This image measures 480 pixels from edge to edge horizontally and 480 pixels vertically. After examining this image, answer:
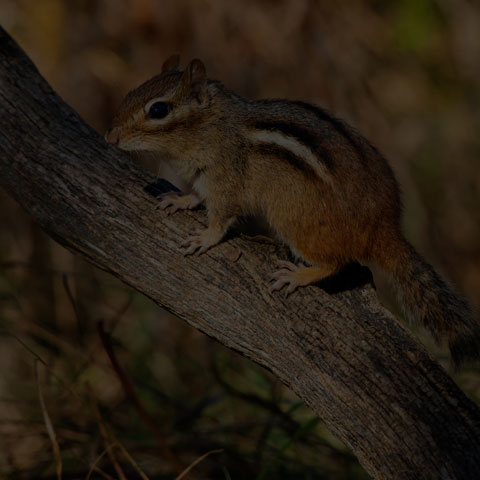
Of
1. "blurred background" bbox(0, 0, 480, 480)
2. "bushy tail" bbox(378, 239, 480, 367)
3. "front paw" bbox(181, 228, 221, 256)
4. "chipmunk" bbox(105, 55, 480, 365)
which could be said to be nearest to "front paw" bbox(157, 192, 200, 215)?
"chipmunk" bbox(105, 55, 480, 365)

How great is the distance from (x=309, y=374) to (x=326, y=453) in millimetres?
1353

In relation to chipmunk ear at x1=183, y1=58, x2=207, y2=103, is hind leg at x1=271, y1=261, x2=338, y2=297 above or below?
below

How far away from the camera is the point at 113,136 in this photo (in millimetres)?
3041

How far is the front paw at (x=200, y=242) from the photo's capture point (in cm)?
270

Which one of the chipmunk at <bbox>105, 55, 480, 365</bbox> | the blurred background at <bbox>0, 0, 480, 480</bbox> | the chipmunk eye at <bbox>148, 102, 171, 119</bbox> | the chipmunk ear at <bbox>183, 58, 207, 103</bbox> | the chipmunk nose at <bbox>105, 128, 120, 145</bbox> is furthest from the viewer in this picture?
the blurred background at <bbox>0, 0, 480, 480</bbox>

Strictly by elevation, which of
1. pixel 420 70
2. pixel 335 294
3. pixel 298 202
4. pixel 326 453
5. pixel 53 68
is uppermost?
pixel 420 70

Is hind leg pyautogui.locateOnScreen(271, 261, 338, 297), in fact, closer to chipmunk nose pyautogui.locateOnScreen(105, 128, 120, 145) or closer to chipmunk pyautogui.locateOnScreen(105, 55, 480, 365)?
chipmunk pyautogui.locateOnScreen(105, 55, 480, 365)

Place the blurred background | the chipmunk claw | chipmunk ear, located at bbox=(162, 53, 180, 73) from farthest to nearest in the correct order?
the blurred background < chipmunk ear, located at bbox=(162, 53, 180, 73) < the chipmunk claw

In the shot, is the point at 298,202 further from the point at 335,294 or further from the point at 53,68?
the point at 53,68

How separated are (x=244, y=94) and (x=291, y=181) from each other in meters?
2.52

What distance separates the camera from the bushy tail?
269 cm

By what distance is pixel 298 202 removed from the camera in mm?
2982

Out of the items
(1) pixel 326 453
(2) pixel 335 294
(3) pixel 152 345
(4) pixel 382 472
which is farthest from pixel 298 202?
(3) pixel 152 345

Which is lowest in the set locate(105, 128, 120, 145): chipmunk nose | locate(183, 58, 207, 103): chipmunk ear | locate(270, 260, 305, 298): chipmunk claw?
locate(270, 260, 305, 298): chipmunk claw
